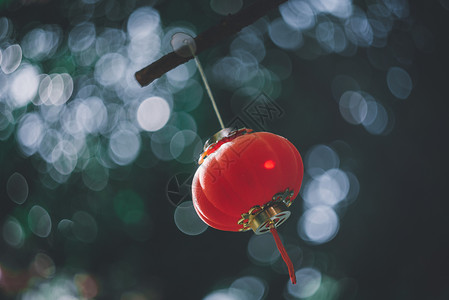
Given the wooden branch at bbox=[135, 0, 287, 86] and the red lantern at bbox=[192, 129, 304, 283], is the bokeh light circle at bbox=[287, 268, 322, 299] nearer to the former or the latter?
the red lantern at bbox=[192, 129, 304, 283]

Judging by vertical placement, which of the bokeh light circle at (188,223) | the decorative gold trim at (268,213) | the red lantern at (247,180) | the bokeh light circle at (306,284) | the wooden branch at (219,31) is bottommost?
the bokeh light circle at (306,284)

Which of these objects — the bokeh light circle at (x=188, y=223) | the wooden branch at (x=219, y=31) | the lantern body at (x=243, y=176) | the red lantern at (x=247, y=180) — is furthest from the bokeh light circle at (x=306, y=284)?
the wooden branch at (x=219, y=31)

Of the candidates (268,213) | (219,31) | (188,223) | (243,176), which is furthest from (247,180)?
(188,223)

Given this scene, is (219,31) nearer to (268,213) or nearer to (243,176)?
(243,176)

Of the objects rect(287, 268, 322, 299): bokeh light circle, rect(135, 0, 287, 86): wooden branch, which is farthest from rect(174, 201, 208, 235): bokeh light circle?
rect(135, 0, 287, 86): wooden branch

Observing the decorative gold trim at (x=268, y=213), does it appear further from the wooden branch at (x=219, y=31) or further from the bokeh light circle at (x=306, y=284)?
the bokeh light circle at (x=306, y=284)

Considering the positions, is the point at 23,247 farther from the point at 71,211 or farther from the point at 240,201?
the point at 240,201

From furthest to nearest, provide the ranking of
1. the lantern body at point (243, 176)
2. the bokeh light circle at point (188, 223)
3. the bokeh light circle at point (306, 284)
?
the bokeh light circle at point (306, 284), the bokeh light circle at point (188, 223), the lantern body at point (243, 176)

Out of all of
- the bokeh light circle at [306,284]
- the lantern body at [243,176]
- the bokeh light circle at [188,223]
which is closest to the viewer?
the lantern body at [243,176]
